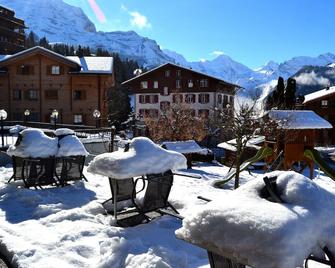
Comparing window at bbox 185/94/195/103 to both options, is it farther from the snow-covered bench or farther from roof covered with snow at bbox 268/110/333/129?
the snow-covered bench

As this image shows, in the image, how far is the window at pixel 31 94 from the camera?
129 feet

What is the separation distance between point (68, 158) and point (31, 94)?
108ft

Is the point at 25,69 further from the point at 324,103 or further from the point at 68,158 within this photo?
the point at 324,103

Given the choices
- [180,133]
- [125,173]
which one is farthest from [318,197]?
[180,133]

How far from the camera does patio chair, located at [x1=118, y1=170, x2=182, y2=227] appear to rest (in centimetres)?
573

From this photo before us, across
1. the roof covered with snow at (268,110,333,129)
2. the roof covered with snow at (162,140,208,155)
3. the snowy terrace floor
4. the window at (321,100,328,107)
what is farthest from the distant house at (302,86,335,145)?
the snowy terrace floor

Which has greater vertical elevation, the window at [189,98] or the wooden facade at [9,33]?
the wooden facade at [9,33]

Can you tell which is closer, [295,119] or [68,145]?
[68,145]

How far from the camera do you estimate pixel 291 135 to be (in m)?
16.5

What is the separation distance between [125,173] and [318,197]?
3098mm

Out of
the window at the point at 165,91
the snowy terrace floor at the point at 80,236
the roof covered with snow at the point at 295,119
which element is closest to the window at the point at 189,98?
the window at the point at 165,91

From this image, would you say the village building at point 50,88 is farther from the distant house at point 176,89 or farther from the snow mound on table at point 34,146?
the snow mound on table at point 34,146

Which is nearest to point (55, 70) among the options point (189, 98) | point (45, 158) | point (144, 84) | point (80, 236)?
point (144, 84)

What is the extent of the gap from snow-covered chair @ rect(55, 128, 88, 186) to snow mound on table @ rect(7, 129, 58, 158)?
0.21 meters
